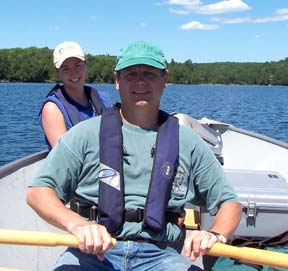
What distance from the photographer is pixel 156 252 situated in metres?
2.08

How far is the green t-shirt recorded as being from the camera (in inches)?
81.7

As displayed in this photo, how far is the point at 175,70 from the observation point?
293 feet

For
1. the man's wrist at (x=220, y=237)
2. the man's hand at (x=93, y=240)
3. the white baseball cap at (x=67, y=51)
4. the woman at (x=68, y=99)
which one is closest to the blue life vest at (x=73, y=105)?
the woman at (x=68, y=99)

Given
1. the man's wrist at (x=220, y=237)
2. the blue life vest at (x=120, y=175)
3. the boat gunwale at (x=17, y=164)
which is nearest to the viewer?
the man's wrist at (x=220, y=237)

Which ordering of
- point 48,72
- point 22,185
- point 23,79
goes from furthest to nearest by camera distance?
point 23,79 < point 48,72 < point 22,185

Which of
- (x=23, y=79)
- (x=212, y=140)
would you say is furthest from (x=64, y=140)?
(x=23, y=79)

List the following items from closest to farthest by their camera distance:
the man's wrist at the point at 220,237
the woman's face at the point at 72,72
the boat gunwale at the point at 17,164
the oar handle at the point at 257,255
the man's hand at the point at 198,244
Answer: the oar handle at the point at 257,255 → the man's hand at the point at 198,244 → the man's wrist at the point at 220,237 → the boat gunwale at the point at 17,164 → the woman's face at the point at 72,72

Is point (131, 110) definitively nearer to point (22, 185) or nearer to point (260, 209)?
point (260, 209)

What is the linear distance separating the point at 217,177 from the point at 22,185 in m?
1.65

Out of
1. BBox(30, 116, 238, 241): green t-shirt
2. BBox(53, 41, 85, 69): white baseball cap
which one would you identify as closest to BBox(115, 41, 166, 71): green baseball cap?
BBox(30, 116, 238, 241): green t-shirt

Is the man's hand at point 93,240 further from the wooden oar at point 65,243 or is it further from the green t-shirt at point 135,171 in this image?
the green t-shirt at point 135,171

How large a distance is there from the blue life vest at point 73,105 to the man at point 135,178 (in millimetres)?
1123

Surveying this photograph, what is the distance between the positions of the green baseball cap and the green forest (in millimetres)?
61973

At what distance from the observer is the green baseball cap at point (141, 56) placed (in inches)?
82.5
